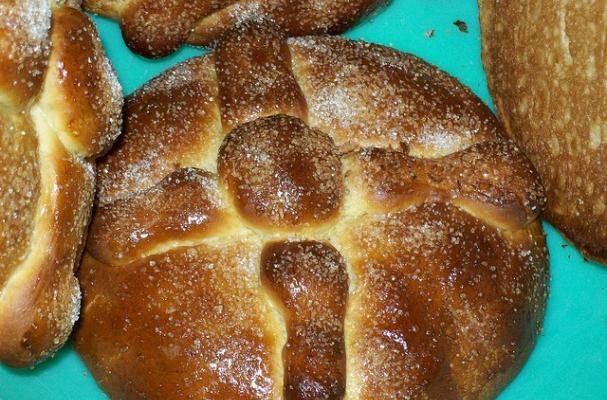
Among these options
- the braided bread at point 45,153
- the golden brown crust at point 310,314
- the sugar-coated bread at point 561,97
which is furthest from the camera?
the sugar-coated bread at point 561,97

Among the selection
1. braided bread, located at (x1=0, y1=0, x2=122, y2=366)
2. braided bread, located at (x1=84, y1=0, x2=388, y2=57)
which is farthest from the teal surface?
braided bread, located at (x1=0, y1=0, x2=122, y2=366)

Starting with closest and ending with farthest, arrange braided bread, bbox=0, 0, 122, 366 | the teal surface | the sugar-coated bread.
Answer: braided bread, bbox=0, 0, 122, 366
the sugar-coated bread
the teal surface

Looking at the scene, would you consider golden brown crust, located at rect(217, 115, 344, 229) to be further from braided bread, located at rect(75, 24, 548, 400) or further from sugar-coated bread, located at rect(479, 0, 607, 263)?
sugar-coated bread, located at rect(479, 0, 607, 263)

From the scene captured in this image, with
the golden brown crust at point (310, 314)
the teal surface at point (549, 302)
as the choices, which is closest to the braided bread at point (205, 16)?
the teal surface at point (549, 302)

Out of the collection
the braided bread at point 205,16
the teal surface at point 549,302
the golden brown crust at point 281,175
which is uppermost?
the braided bread at point 205,16

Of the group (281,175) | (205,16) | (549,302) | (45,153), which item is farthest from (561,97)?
(45,153)

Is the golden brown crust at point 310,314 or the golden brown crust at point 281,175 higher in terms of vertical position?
the golden brown crust at point 281,175

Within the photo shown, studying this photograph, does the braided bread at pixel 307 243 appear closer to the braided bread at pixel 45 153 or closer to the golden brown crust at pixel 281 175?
the golden brown crust at pixel 281 175
